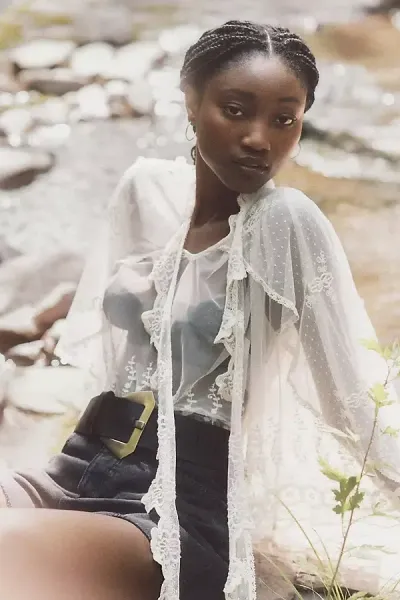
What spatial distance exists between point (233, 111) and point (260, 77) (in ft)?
0.18

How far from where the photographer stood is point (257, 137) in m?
0.91

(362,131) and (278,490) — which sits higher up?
(362,131)

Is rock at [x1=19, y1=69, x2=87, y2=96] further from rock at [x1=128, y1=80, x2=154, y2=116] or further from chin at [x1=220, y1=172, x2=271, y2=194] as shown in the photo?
chin at [x1=220, y1=172, x2=271, y2=194]

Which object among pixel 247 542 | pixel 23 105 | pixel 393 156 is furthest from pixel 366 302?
pixel 23 105

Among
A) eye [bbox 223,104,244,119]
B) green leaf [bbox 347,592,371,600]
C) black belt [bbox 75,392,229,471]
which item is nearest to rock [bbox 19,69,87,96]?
eye [bbox 223,104,244,119]

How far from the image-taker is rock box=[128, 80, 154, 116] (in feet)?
→ 4.42

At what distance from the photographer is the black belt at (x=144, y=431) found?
3.00 ft

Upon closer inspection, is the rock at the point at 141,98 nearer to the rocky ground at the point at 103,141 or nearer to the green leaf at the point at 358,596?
the rocky ground at the point at 103,141

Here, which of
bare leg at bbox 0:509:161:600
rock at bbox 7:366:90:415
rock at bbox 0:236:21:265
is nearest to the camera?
bare leg at bbox 0:509:161:600

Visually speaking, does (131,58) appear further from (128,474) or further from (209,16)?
(128,474)

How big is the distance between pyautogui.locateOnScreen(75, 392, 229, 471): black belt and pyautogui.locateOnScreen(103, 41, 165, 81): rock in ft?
2.27

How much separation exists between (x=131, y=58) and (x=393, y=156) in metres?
0.56

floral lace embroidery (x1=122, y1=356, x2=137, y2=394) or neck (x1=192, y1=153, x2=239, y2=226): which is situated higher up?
neck (x1=192, y1=153, x2=239, y2=226)

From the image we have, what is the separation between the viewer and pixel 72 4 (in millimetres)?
1384
